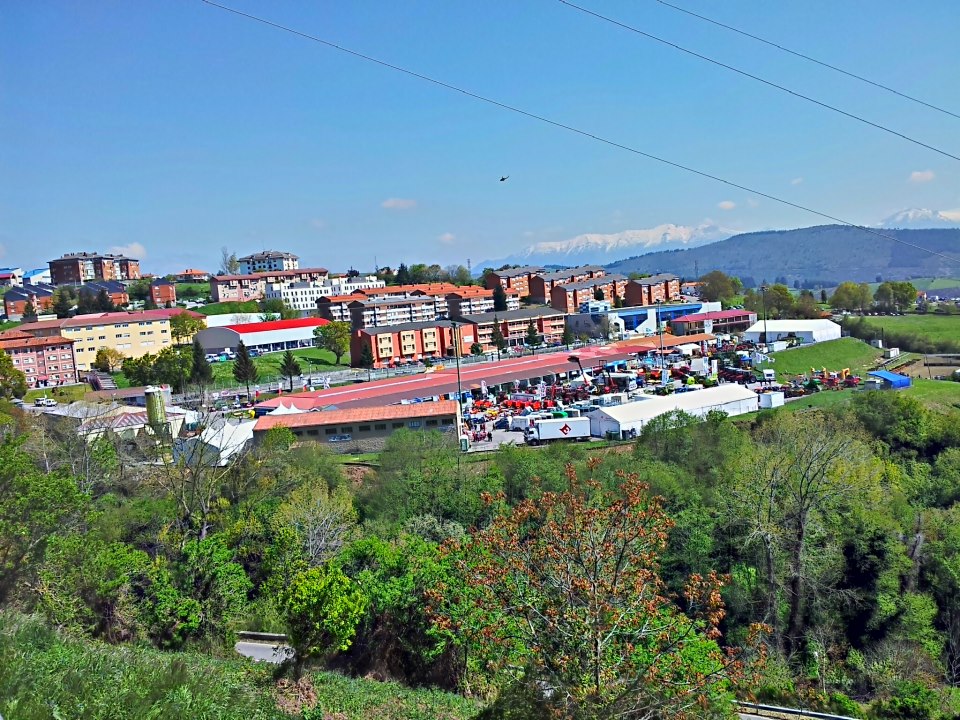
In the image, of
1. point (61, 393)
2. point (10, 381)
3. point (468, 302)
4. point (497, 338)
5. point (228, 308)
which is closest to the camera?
point (10, 381)

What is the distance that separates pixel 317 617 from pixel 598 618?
2074 millimetres

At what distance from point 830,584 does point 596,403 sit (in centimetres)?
921

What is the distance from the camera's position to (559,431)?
1387 centimetres

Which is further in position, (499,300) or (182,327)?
(499,300)

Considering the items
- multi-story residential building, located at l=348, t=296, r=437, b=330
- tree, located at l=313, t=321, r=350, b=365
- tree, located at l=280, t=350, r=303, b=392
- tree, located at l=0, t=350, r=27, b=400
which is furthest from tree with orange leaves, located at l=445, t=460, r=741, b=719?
multi-story residential building, located at l=348, t=296, r=437, b=330

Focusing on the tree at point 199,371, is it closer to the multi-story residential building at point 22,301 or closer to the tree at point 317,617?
the multi-story residential building at point 22,301

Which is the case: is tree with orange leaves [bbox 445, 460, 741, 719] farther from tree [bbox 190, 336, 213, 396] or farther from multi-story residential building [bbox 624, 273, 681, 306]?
multi-story residential building [bbox 624, 273, 681, 306]

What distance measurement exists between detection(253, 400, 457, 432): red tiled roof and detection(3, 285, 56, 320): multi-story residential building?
20921 mm

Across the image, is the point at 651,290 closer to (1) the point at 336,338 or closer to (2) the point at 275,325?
(1) the point at 336,338

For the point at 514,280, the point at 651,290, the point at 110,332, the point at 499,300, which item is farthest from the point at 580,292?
the point at 110,332

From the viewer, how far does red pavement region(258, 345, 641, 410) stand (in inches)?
636

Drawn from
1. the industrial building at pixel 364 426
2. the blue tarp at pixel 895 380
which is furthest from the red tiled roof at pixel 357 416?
the blue tarp at pixel 895 380

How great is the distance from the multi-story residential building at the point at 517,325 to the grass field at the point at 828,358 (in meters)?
9.60

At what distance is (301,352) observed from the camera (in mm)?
27391
